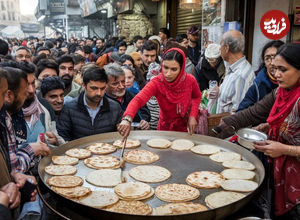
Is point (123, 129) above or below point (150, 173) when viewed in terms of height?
above

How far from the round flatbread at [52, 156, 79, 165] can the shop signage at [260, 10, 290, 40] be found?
3.88 metres

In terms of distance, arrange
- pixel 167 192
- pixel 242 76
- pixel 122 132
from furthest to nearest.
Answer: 1. pixel 242 76
2. pixel 122 132
3. pixel 167 192

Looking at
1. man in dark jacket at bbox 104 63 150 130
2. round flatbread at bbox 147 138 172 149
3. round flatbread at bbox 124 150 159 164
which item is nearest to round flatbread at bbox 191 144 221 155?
round flatbread at bbox 147 138 172 149

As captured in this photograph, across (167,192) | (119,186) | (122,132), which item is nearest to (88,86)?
(122,132)

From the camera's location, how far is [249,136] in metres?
2.43

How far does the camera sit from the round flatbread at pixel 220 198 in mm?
1818

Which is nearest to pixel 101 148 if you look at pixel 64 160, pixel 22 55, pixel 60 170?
pixel 64 160

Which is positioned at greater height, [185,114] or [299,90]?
[299,90]

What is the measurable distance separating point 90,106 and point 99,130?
27 cm

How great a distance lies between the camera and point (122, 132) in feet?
7.84

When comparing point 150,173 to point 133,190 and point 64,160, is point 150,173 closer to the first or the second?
point 133,190

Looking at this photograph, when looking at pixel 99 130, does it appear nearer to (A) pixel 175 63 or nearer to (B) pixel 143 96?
(B) pixel 143 96

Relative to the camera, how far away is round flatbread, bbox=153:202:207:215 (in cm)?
A: 177

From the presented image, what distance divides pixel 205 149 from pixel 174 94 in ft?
2.13
